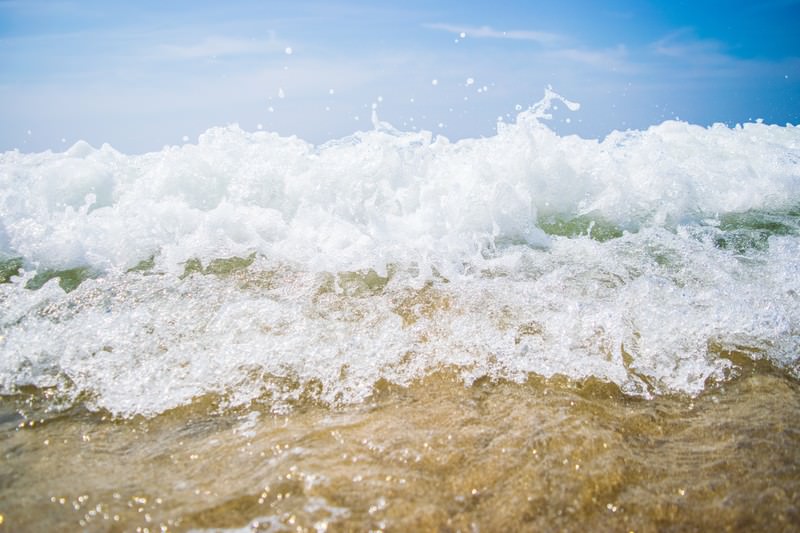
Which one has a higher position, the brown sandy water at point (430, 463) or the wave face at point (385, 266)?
the wave face at point (385, 266)

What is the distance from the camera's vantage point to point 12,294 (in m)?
3.55

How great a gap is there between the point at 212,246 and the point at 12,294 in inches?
56.7

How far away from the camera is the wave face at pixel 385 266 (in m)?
2.62

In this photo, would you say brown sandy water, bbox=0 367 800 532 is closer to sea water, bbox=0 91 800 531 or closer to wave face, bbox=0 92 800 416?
sea water, bbox=0 91 800 531

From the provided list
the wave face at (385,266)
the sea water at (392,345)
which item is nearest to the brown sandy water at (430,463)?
the sea water at (392,345)

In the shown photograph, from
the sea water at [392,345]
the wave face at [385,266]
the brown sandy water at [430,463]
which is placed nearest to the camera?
the brown sandy water at [430,463]

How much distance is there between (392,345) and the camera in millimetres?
2783

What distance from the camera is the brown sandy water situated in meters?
1.59

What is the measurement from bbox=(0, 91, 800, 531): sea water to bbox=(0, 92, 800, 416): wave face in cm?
2

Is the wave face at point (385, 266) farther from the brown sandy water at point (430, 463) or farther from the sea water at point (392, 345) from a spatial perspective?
the brown sandy water at point (430, 463)

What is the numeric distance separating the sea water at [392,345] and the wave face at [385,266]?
23 millimetres

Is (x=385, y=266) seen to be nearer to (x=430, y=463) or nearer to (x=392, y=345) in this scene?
(x=392, y=345)

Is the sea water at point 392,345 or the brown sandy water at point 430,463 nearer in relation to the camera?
the brown sandy water at point 430,463

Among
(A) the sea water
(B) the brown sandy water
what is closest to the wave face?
(A) the sea water
